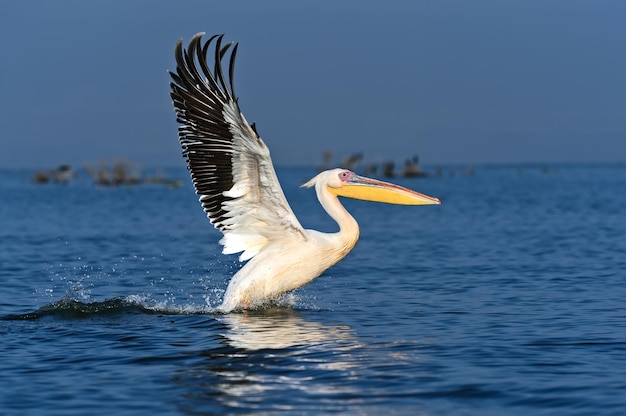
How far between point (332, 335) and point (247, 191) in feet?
4.76

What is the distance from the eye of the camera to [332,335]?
7.40 metres

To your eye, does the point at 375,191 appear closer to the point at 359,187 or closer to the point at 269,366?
the point at 359,187

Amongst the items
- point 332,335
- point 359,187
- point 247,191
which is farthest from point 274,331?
point 359,187

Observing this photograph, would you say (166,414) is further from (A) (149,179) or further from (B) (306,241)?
(A) (149,179)

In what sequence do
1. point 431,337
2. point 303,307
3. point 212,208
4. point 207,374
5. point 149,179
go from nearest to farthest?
point 207,374 < point 431,337 < point 212,208 < point 303,307 < point 149,179

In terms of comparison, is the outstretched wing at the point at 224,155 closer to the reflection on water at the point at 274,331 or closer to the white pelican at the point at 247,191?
the white pelican at the point at 247,191

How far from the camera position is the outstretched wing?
7547 millimetres

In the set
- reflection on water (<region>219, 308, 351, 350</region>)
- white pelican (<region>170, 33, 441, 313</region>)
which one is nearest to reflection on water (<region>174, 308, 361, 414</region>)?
reflection on water (<region>219, 308, 351, 350</region>)

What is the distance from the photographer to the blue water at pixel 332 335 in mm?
5500

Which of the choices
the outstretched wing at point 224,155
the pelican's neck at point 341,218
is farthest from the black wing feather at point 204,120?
the pelican's neck at point 341,218

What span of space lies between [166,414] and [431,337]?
105 inches

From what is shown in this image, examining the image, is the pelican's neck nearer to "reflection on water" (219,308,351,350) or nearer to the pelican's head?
the pelican's head

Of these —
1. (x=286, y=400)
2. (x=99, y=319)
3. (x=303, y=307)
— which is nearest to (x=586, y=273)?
(x=303, y=307)

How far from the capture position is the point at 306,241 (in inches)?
327
